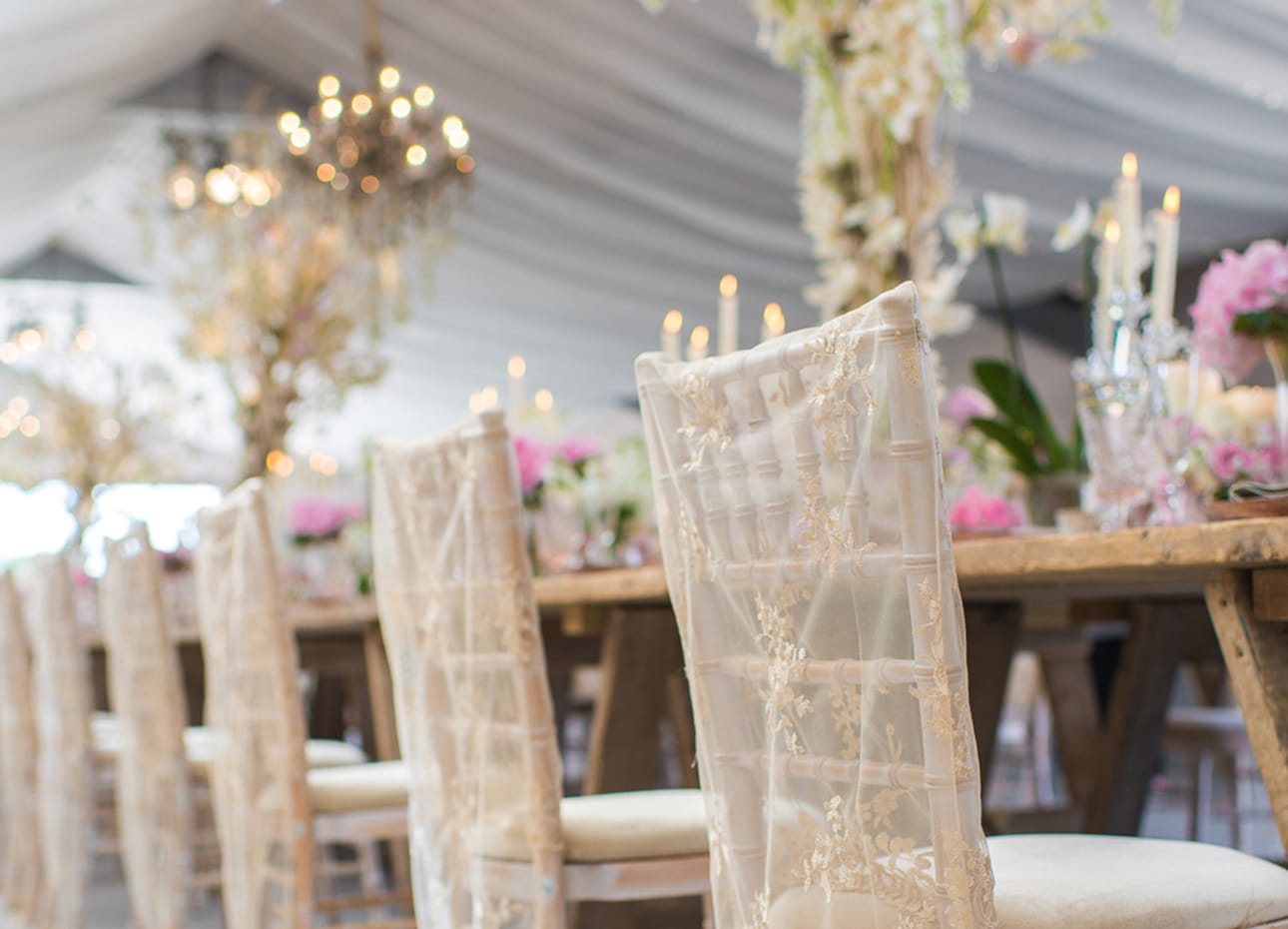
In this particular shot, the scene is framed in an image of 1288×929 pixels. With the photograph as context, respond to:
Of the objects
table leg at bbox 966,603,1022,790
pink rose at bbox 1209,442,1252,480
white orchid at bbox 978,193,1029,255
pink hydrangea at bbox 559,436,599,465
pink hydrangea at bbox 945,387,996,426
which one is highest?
white orchid at bbox 978,193,1029,255

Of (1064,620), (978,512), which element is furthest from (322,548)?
(978,512)

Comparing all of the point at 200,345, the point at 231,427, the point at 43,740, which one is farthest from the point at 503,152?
the point at 231,427

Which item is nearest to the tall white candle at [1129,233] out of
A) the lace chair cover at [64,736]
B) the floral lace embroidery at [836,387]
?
the floral lace embroidery at [836,387]

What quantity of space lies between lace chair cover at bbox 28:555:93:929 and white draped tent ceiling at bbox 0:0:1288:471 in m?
1.79

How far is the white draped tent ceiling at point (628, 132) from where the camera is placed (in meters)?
5.53

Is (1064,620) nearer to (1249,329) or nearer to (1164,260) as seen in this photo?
(1164,260)

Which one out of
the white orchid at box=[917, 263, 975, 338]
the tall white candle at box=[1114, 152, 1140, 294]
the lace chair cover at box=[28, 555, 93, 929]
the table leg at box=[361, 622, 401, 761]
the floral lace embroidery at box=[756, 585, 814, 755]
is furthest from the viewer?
the lace chair cover at box=[28, 555, 93, 929]

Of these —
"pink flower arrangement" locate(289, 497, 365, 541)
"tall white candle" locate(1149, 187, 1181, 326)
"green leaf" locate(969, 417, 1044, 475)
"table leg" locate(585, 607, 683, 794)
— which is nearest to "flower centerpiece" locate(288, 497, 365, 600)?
"pink flower arrangement" locate(289, 497, 365, 541)

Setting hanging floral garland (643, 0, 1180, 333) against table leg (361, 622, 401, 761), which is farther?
table leg (361, 622, 401, 761)

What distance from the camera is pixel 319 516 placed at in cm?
371

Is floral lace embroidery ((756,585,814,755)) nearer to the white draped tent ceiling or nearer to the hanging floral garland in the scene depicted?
the hanging floral garland

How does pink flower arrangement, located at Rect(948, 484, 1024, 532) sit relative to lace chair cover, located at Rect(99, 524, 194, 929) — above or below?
above

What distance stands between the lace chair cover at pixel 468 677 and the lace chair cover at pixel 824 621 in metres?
0.35

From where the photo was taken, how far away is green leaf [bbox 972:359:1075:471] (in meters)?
1.97
